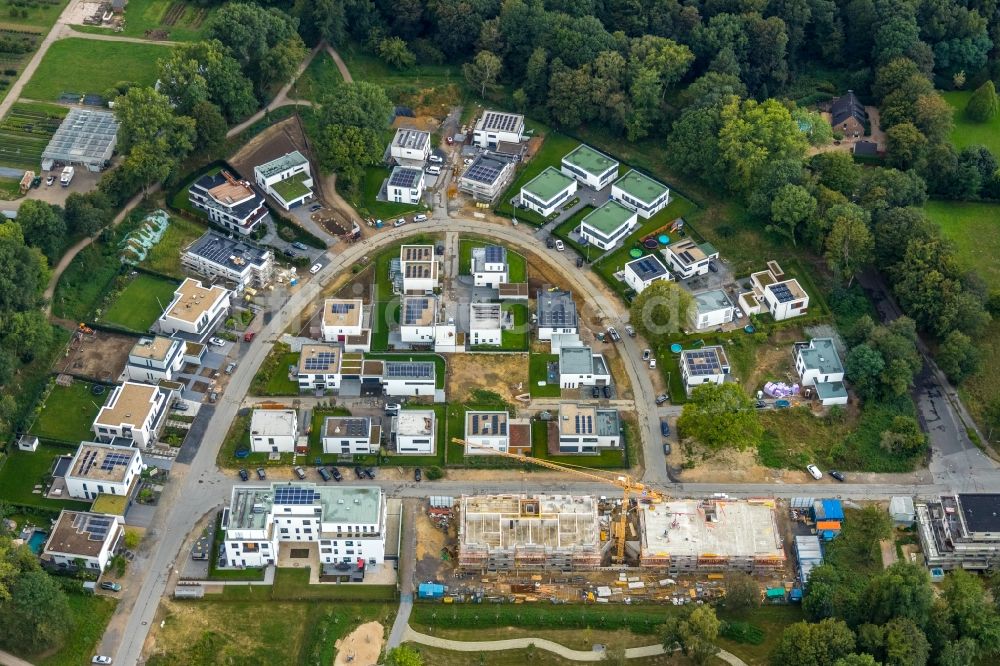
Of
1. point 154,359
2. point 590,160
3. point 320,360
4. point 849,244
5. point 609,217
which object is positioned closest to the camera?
point 154,359

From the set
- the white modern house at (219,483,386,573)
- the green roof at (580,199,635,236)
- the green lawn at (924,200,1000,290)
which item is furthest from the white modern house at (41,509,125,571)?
the green lawn at (924,200,1000,290)

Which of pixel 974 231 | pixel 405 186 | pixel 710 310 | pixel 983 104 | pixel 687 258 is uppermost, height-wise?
pixel 983 104

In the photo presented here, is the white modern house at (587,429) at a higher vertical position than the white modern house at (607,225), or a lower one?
lower

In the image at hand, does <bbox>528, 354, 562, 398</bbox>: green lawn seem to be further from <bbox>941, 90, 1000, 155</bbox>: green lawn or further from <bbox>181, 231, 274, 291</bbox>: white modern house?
<bbox>941, 90, 1000, 155</bbox>: green lawn

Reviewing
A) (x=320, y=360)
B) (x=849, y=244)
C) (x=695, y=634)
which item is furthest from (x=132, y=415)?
A: (x=849, y=244)

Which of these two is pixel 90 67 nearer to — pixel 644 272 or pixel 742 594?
pixel 644 272

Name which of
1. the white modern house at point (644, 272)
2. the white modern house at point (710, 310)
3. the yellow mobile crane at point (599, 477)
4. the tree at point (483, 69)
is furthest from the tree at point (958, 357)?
the tree at point (483, 69)

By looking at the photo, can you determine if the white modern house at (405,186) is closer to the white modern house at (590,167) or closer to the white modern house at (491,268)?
the white modern house at (491,268)
